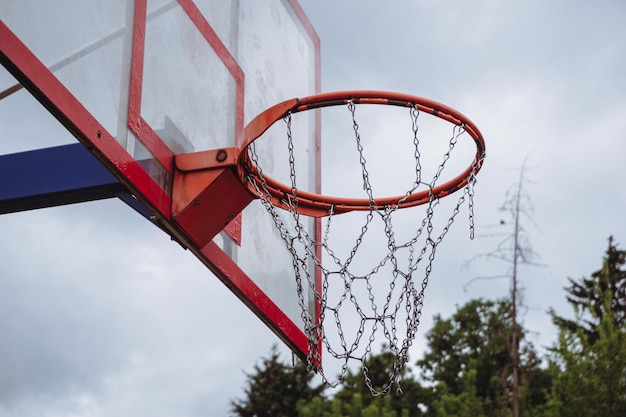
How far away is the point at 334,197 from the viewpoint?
502cm

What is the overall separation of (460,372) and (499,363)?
67 centimetres

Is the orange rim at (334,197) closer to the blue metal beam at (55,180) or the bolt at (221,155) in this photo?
the bolt at (221,155)

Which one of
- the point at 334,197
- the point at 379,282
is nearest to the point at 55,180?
the point at 334,197

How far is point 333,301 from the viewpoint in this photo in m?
4.62

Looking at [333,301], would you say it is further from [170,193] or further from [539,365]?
[539,365]

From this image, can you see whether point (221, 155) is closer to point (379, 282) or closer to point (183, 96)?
point (183, 96)

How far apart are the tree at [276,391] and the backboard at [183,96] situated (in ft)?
47.5

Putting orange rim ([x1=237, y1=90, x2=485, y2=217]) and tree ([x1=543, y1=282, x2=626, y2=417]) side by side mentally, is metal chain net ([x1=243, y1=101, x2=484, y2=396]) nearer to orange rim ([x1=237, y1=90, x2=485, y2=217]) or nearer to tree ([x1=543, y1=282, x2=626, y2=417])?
orange rim ([x1=237, y1=90, x2=485, y2=217])

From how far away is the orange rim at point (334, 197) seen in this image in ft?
14.2

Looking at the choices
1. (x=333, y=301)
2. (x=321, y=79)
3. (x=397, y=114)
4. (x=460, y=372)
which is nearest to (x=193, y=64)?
(x=397, y=114)

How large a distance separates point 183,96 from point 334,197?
3.33ft

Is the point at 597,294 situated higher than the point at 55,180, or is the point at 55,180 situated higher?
the point at 597,294

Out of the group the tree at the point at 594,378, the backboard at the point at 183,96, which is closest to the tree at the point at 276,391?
the tree at the point at 594,378

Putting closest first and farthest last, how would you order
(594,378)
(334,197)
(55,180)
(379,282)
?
(55,180)
(379,282)
(334,197)
(594,378)
